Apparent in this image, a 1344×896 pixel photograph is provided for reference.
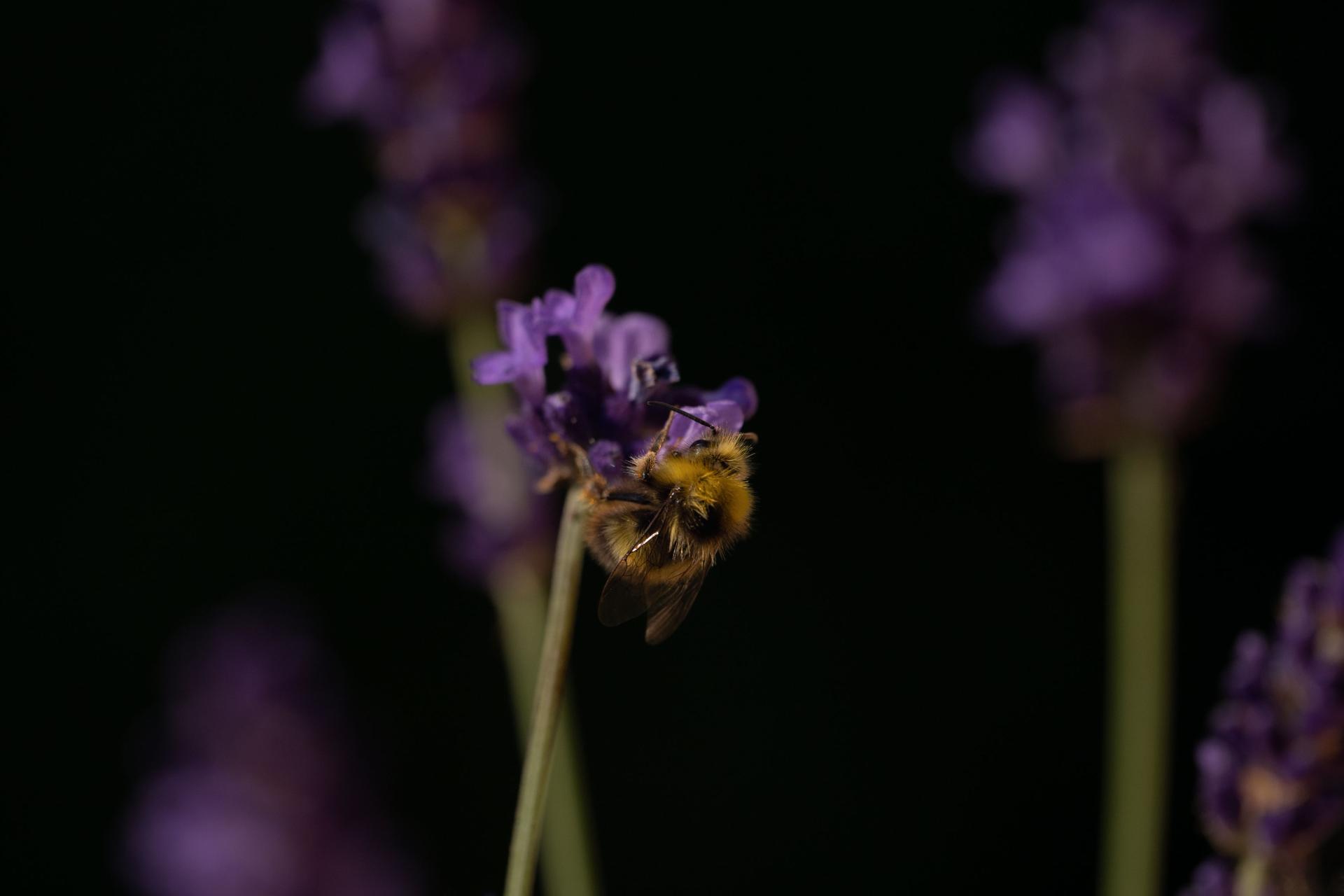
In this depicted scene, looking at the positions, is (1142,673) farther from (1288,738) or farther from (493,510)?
(493,510)

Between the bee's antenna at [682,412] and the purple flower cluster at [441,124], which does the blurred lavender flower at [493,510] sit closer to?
the purple flower cluster at [441,124]

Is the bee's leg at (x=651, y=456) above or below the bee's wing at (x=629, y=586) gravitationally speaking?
above

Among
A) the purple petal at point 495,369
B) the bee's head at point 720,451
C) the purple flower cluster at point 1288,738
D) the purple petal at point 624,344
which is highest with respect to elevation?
the bee's head at point 720,451

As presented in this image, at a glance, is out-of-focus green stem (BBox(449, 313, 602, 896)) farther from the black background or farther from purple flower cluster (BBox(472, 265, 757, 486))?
the black background

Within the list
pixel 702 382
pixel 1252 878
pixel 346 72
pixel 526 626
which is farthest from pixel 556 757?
pixel 702 382

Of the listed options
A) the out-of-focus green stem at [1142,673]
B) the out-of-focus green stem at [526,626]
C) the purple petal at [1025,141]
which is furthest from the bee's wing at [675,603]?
the purple petal at [1025,141]

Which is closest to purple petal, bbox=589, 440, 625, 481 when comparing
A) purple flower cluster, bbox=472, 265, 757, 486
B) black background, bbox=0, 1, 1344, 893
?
purple flower cluster, bbox=472, 265, 757, 486

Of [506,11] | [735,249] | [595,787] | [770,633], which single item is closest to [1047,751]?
[770,633]
